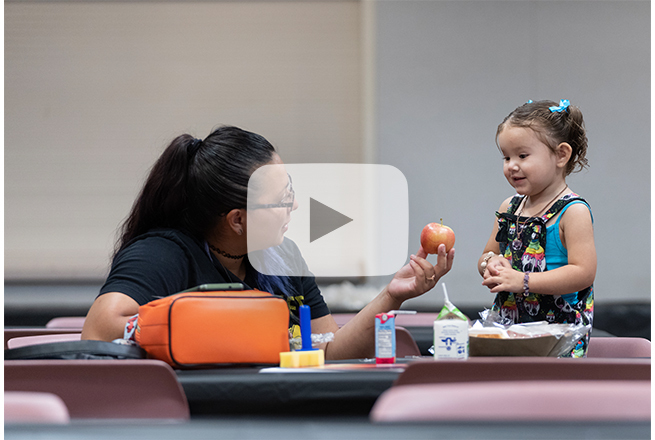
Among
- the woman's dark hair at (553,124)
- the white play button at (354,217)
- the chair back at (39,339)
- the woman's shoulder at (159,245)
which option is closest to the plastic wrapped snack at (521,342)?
the woman's dark hair at (553,124)

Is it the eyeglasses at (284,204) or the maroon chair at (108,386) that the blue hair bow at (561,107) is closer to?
the eyeglasses at (284,204)

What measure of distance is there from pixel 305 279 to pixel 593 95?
104 inches

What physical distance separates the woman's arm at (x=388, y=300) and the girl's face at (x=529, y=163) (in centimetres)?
40

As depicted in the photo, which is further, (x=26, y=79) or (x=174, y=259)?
(x=26, y=79)

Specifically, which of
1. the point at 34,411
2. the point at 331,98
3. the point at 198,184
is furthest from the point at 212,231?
the point at 331,98

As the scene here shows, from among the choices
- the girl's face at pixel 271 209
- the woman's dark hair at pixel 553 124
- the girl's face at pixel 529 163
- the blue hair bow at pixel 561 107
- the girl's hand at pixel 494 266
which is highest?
the blue hair bow at pixel 561 107

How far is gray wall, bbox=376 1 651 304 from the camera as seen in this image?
11.4 ft

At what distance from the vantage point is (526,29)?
3479 millimetres

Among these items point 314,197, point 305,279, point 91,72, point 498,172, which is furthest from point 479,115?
point 91,72

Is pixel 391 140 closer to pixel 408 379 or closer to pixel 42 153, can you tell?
pixel 42 153

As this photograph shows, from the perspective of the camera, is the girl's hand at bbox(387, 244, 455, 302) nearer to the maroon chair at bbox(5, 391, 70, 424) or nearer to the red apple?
the red apple

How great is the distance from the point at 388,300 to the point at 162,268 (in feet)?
1.77

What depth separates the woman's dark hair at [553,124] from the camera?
60.1 inches

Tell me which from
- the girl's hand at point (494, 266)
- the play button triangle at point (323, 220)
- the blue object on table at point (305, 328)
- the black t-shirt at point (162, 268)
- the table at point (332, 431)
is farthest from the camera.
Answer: the play button triangle at point (323, 220)
